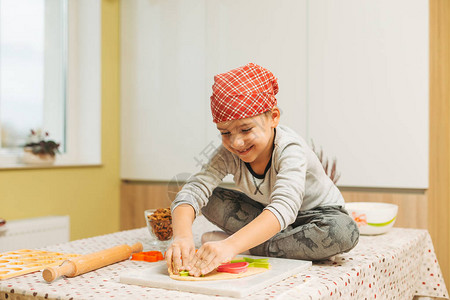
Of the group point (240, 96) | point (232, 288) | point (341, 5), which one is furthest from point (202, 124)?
point (232, 288)

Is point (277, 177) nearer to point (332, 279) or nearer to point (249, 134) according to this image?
point (249, 134)

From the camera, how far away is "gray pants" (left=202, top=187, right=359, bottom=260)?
3.50 feet

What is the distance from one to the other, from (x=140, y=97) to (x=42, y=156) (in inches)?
24.8

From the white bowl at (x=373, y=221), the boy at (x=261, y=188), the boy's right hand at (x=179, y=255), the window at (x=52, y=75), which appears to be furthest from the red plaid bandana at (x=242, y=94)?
the window at (x=52, y=75)

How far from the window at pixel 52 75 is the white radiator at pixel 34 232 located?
0.97 feet

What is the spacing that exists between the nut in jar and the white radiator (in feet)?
3.24

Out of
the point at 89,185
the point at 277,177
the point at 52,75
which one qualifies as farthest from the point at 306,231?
the point at 52,75

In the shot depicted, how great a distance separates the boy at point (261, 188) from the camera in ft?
3.16

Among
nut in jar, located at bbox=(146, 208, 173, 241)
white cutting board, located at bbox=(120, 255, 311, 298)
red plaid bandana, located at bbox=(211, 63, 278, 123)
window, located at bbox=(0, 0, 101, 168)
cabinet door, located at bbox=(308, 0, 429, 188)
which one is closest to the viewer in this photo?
white cutting board, located at bbox=(120, 255, 311, 298)

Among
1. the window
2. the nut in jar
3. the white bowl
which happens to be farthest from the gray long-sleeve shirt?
the window

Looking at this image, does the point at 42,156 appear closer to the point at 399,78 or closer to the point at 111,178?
the point at 111,178

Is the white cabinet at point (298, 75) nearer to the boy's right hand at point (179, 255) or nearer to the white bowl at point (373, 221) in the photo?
the white bowl at point (373, 221)

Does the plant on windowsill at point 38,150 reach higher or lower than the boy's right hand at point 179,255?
higher

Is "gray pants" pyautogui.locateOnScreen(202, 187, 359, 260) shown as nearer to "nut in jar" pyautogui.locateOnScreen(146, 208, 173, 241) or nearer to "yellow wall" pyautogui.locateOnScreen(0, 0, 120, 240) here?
"nut in jar" pyautogui.locateOnScreen(146, 208, 173, 241)
